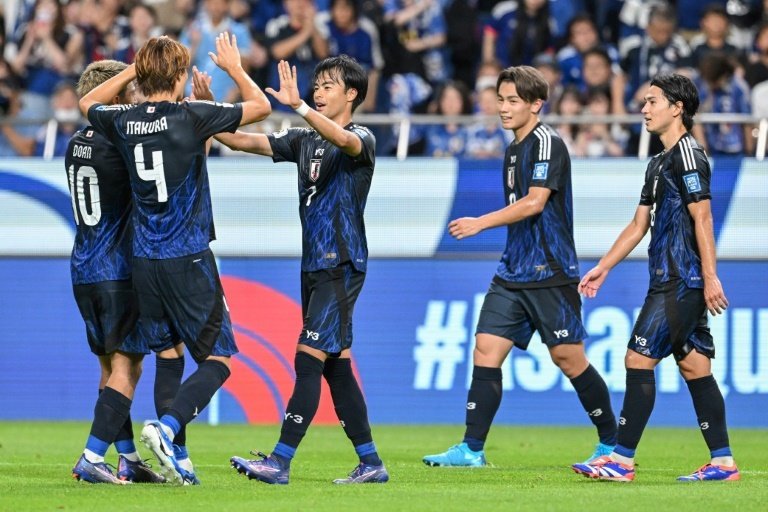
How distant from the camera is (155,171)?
291 inches

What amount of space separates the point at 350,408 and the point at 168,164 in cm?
174

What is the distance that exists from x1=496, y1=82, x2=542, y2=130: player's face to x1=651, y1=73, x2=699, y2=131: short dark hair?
1.08m

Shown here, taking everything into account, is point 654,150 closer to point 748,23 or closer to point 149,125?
point 748,23

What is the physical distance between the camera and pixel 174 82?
749 centimetres

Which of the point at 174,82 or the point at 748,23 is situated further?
the point at 748,23

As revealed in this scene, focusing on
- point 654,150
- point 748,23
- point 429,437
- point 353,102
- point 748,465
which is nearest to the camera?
point 353,102

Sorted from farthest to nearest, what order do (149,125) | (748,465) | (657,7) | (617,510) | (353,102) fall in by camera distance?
(657,7) < (748,465) < (353,102) < (149,125) < (617,510)

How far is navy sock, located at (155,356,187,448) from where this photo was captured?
764 cm

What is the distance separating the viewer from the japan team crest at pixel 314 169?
786 centimetres

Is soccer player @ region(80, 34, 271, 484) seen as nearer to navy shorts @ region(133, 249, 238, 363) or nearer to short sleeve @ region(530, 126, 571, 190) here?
navy shorts @ region(133, 249, 238, 363)

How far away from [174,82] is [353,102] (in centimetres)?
110

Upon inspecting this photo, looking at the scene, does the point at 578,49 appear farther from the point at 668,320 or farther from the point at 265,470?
the point at 265,470

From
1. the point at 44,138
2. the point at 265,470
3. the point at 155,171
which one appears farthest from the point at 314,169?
the point at 44,138

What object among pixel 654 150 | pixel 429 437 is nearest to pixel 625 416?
pixel 429 437
